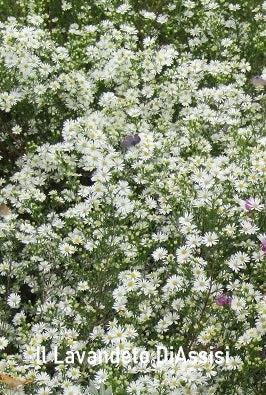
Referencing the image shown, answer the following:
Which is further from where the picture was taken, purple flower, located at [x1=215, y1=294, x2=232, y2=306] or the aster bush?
purple flower, located at [x1=215, y1=294, x2=232, y2=306]

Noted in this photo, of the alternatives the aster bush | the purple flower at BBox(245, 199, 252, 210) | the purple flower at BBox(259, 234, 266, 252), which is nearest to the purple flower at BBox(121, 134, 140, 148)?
the aster bush

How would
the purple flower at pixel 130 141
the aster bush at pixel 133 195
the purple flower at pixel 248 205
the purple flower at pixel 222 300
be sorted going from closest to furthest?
the aster bush at pixel 133 195, the purple flower at pixel 222 300, the purple flower at pixel 248 205, the purple flower at pixel 130 141

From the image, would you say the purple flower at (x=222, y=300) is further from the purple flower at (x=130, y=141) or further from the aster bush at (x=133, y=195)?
the purple flower at (x=130, y=141)

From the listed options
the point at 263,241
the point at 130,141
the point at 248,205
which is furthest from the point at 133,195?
the point at 263,241

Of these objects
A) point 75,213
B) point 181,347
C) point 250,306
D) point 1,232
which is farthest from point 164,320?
point 1,232

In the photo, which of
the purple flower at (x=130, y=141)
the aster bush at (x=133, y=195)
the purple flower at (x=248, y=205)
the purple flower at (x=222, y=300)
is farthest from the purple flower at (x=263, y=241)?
the purple flower at (x=130, y=141)

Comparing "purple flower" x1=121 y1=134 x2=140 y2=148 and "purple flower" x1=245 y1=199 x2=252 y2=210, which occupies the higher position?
"purple flower" x1=121 y1=134 x2=140 y2=148

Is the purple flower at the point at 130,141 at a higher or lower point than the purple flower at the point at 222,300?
higher

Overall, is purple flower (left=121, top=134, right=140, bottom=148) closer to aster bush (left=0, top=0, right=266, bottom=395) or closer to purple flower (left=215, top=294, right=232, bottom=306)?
aster bush (left=0, top=0, right=266, bottom=395)

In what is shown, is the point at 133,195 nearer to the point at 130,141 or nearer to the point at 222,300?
the point at 130,141
